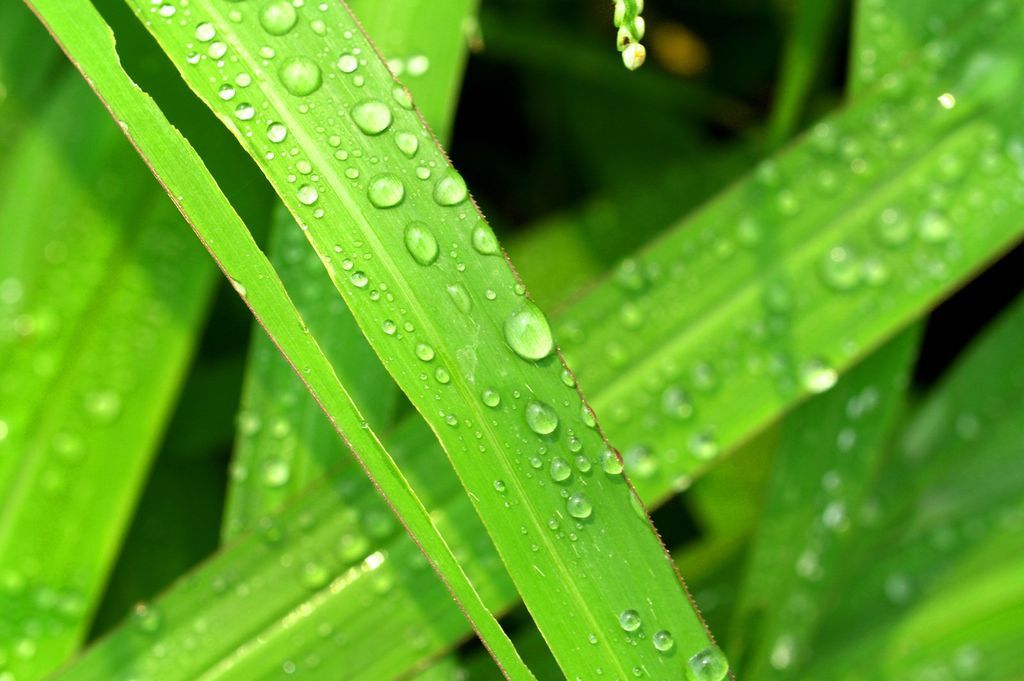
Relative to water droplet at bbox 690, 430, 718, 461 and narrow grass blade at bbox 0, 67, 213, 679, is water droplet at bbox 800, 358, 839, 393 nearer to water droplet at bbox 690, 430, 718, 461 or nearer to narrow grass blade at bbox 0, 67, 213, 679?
water droplet at bbox 690, 430, 718, 461

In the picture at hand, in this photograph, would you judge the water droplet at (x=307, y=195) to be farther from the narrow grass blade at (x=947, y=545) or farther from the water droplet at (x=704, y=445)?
the narrow grass blade at (x=947, y=545)

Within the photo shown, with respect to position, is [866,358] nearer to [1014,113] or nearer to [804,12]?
[1014,113]

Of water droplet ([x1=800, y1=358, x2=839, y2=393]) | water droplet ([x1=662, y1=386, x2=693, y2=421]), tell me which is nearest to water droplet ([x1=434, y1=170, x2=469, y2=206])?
water droplet ([x1=662, y1=386, x2=693, y2=421])

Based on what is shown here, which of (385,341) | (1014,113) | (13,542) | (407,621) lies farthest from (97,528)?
(1014,113)

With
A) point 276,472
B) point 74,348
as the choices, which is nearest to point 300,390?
point 276,472

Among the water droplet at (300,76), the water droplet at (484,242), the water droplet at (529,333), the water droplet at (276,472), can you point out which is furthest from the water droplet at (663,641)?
the water droplet at (300,76)

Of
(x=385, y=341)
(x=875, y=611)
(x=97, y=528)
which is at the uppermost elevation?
(x=385, y=341)

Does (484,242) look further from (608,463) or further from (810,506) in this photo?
(810,506)
